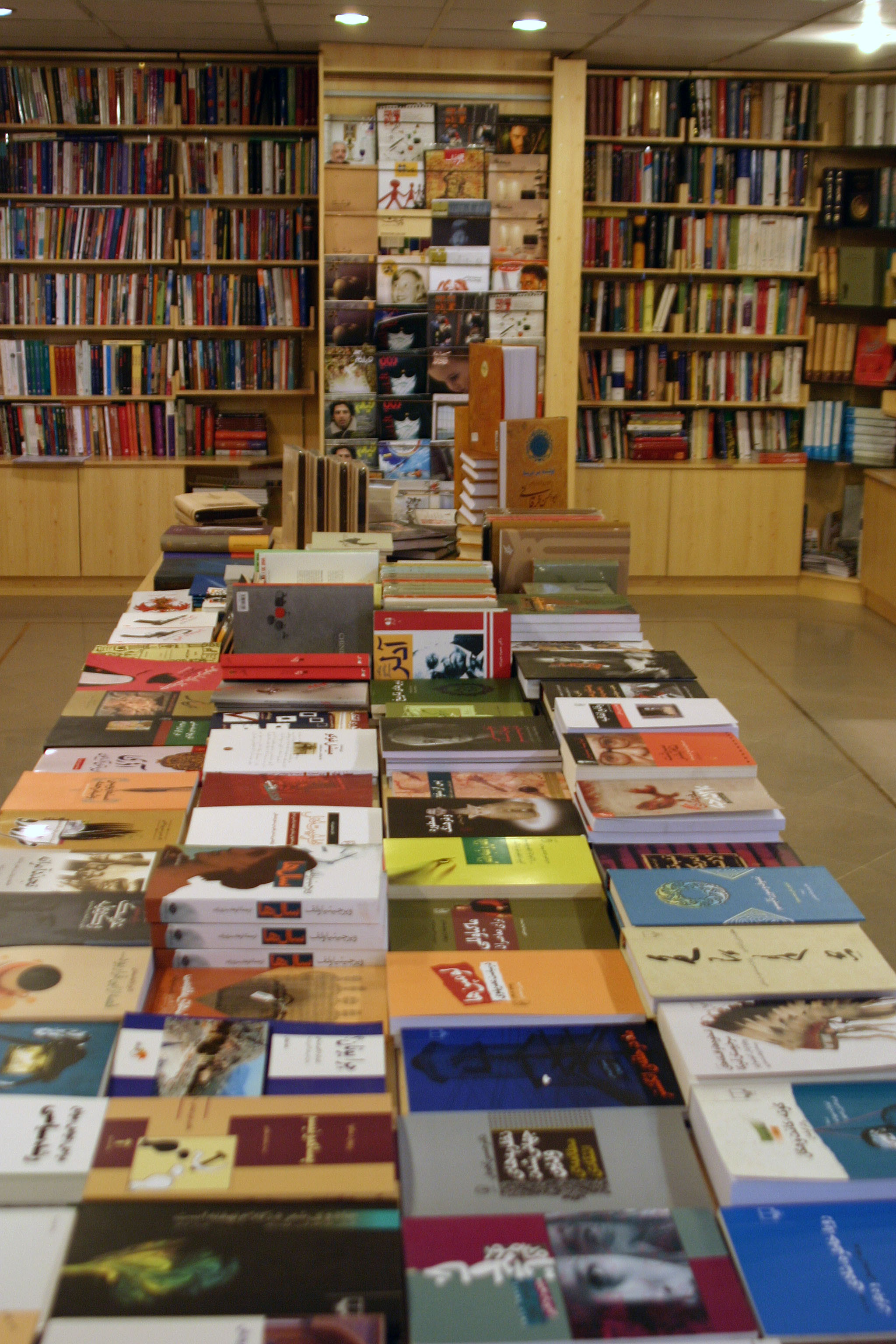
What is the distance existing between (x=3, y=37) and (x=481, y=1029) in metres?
6.00

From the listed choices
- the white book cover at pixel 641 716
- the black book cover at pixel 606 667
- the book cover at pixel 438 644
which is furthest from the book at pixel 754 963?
the book cover at pixel 438 644

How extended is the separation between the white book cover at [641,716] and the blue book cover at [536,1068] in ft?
2.60

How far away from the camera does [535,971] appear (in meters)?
1.63

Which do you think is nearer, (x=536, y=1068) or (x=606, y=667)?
(x=536, y=1068)

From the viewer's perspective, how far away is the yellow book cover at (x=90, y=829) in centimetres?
191

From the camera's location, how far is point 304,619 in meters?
2.68

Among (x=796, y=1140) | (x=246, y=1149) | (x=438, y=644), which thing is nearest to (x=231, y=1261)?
(x=246, y=1149)

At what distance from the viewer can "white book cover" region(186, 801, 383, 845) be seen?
1.85 metres

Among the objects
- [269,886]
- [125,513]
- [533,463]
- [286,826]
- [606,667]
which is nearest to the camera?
[269,886]

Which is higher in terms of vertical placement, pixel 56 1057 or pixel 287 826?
pixel 287 826

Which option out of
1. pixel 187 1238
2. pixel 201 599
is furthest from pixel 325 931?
pixel 201 599

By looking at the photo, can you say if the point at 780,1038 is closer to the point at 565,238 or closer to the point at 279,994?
the point at 279,994

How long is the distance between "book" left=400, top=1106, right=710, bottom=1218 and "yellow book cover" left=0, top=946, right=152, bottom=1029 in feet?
1.28

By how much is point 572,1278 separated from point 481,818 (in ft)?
3.17
